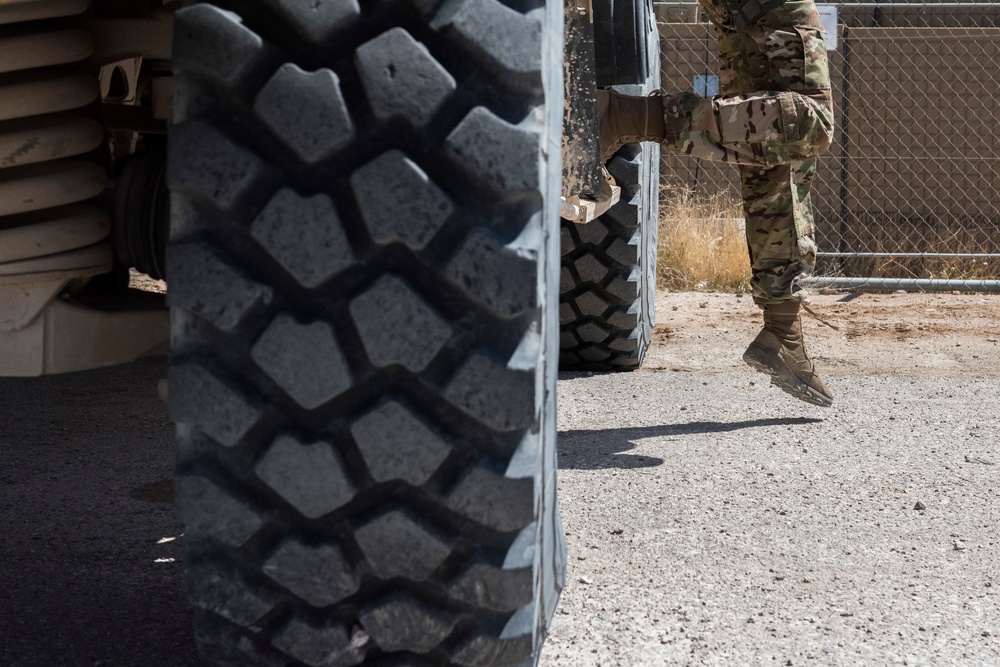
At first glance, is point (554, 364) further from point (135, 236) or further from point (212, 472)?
point (135, 236)

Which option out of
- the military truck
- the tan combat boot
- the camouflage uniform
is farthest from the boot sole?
the military truck

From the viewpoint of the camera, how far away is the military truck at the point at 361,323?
126 cm

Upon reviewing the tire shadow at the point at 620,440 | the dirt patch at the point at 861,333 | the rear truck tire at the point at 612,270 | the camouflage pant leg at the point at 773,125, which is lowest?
A: the dirt patch at the point at 861,333

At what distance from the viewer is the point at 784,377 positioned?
3656 millimetres

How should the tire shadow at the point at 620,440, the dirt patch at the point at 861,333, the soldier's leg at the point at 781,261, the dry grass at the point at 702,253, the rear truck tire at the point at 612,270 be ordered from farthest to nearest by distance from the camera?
the dry grass at the point at 702,253 < the dirt patch at the point at 861,333 < the rear truck tire at the point at 612,270 < the soldier's leg at the point at 781,261 < the tire shadow at the point at 620,440

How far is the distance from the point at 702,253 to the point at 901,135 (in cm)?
278

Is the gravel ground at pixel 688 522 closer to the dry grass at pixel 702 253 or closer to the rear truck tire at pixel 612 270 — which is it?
the rear truck tire at pixel 612 270

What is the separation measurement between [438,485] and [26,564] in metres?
1.31

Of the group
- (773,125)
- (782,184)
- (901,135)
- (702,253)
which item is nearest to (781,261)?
(782,184)

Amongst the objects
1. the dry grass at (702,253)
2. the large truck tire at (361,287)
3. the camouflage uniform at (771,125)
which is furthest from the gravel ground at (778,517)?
the dry grass at (702,253)

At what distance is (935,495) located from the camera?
2.81 meters

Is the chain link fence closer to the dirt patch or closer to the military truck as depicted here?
the dirt patch

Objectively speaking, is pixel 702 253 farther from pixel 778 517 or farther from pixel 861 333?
pixel 778 517

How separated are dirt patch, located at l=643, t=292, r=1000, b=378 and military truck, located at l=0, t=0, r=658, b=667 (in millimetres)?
3201
